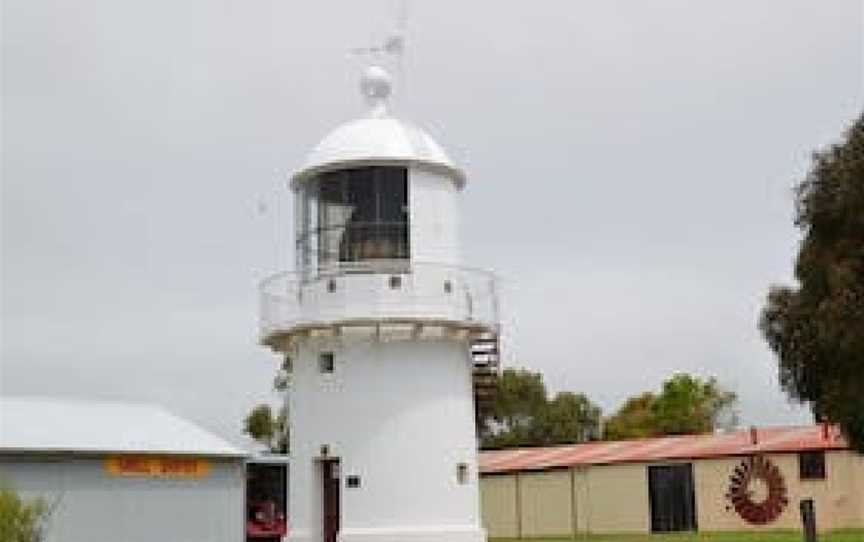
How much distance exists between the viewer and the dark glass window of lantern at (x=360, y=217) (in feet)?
78.2

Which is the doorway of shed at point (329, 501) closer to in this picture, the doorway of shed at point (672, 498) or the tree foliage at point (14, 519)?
the tree foliage at point (14, 519)

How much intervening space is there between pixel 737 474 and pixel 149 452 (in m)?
18.1

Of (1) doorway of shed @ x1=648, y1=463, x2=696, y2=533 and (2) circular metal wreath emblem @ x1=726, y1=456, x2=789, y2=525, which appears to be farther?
(1) doorway of shed @ x1=648, y1=463, x2=696, y2=533

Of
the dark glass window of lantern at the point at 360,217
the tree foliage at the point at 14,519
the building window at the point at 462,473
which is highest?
the dark glass window of lantern at the point at 360,217

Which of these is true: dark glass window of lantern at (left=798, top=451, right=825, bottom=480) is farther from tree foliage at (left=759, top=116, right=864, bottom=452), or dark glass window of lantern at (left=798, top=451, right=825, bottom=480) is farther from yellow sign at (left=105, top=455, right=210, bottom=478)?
tree foliage at (left=759, top=116, right=864, bottom=452)

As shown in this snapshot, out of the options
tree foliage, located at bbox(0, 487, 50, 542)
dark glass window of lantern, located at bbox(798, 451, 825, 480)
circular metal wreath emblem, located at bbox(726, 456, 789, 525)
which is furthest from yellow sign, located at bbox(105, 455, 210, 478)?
dark glass window of lantern, located at bbox(798, 451, 825, 480)

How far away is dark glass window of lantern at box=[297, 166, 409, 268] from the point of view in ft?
78.2

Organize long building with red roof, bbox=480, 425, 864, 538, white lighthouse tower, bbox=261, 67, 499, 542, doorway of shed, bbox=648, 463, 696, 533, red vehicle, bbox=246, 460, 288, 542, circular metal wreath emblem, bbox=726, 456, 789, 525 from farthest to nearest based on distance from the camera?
doorway of shed, bbox=648, 463, 696, 533
circular metal wreath emblem, bbox=726, 456, 789, 525
long building with red roof, bbox=480, 425, 864, 538
red vehicle, bbox=246, 460, 288, 542
white lighthouse tower, bbox=261, 67, 499, 542

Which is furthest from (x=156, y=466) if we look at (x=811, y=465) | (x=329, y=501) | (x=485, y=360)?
(x=811, y=465)

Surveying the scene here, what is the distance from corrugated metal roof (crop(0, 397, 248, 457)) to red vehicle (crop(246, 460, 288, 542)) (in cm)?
334

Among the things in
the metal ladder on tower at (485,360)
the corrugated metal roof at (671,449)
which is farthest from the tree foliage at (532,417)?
the metal ladder on tower at (485,360)

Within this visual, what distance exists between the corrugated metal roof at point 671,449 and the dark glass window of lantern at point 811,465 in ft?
0.72

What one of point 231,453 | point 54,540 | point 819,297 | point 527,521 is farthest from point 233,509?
point 819,297

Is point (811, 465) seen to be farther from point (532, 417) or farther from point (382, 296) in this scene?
point (532, 417)
